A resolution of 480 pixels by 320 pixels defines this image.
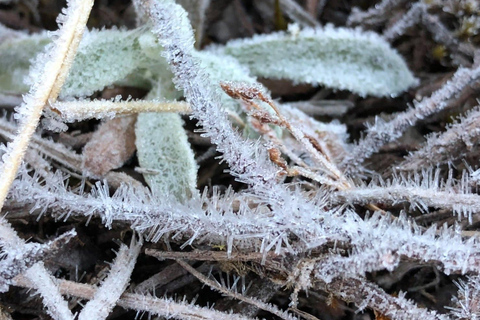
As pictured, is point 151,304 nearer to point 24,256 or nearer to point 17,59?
point 24,256

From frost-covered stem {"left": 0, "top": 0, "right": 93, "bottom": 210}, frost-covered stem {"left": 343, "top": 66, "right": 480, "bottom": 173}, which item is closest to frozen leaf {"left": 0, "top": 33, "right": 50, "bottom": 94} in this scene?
frost-covered stem {"left": 0, "top": 0, "right": 93, "bottom": 210}

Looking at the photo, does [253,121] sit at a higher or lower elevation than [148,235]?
higher

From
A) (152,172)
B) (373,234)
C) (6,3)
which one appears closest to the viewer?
(373,234)

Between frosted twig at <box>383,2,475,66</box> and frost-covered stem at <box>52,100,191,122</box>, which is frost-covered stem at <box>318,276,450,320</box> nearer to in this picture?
frost-covered stem at <box>52,100,191,122</box>

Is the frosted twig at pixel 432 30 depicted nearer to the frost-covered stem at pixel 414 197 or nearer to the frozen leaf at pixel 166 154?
the frost-covered stem at pixel 414 197

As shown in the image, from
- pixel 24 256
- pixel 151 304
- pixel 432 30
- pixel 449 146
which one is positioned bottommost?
pixel 151 304

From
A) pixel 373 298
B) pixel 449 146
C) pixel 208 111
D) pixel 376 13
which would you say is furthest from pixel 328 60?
pixel 373 298

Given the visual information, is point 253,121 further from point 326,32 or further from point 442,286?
point 442,286

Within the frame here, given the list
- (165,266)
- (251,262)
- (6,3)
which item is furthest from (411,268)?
(6,3)
